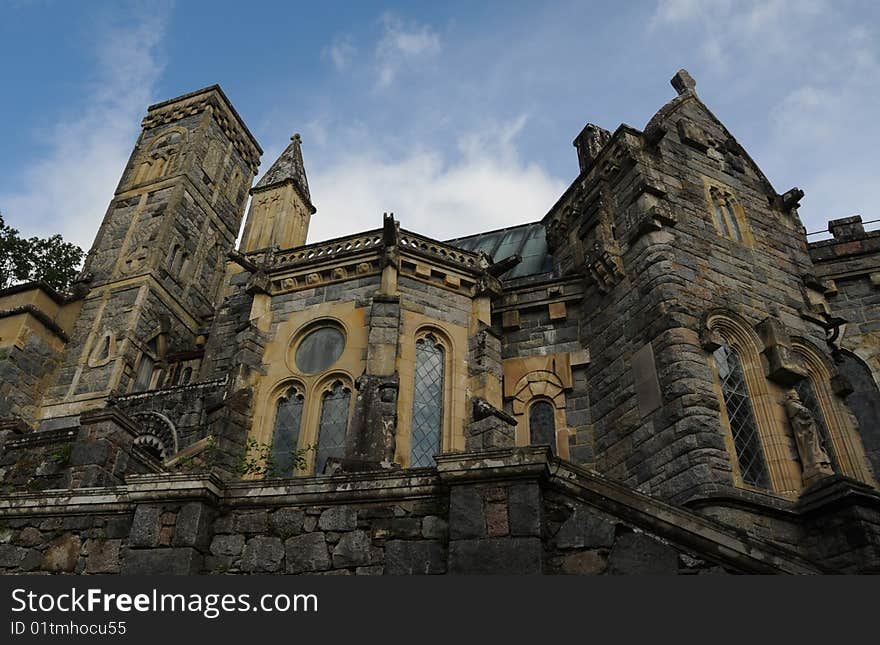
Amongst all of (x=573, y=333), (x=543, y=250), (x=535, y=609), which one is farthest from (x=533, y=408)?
(x=535, y=609)

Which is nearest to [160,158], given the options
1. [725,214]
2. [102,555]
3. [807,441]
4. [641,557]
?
[725,214]

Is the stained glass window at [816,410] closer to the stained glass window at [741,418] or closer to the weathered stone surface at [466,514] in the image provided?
the stained glass window at [741,418]

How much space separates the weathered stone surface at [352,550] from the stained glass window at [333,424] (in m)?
6.58

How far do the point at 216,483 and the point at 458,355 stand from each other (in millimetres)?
8192

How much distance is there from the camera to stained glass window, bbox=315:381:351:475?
1289 centimetres

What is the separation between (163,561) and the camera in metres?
6.16

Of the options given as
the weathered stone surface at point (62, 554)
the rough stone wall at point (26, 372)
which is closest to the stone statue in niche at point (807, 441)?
the weathered stone surface at point (62, 554)

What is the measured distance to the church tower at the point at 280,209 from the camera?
20422mm

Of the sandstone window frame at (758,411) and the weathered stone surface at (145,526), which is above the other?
the sandstone window frame at (758,411)

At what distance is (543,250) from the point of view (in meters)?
19.0

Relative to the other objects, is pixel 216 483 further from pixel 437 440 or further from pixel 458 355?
pixel 458 355

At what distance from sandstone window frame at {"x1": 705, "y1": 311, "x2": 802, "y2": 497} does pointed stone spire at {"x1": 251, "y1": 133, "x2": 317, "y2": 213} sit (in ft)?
46.5

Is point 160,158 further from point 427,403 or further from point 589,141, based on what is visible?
point 427,403

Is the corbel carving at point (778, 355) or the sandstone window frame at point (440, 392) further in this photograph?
the sandstone window frame at point (440, 392)
